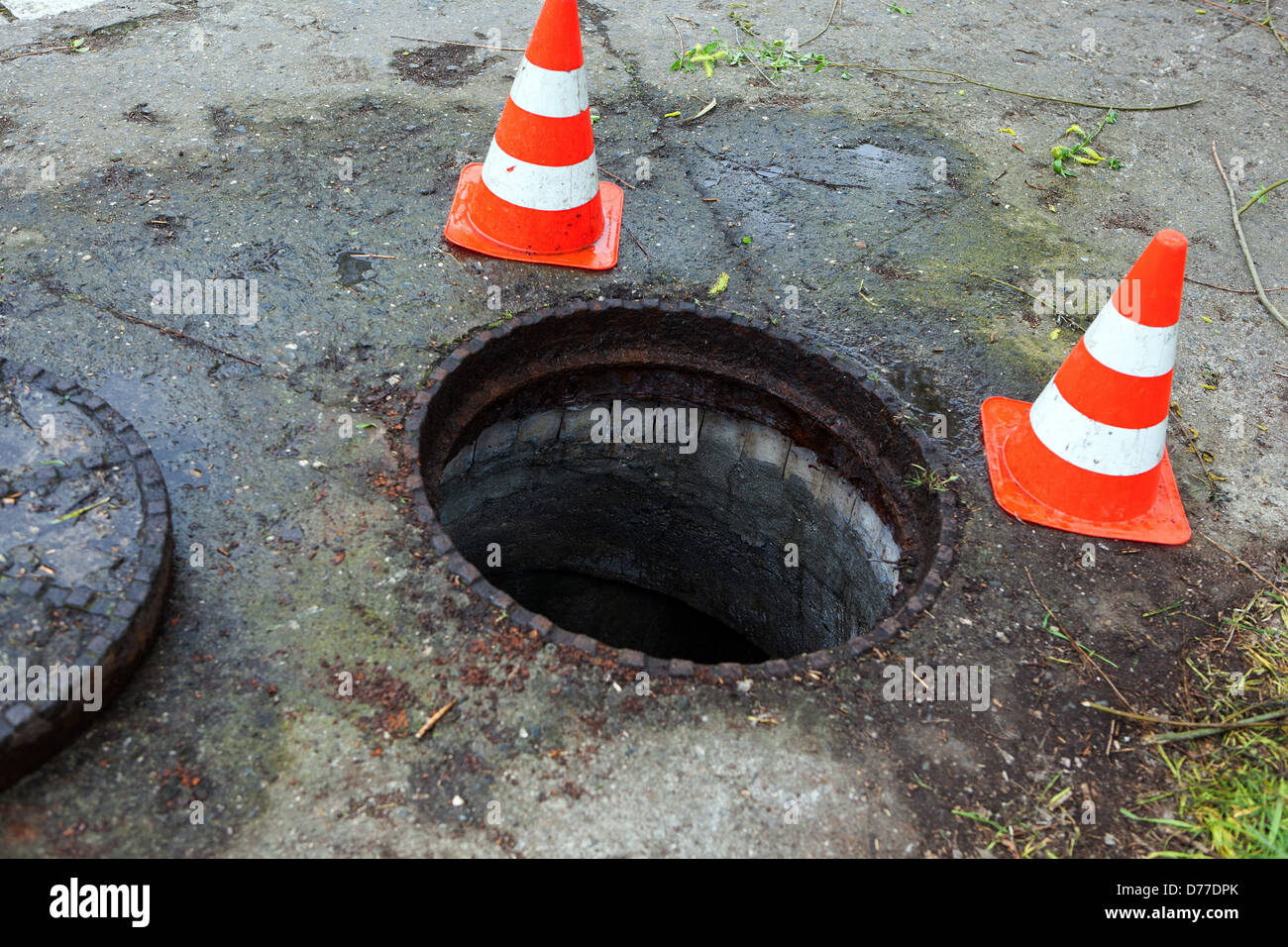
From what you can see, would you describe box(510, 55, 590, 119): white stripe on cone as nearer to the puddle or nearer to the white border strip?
the white border strip

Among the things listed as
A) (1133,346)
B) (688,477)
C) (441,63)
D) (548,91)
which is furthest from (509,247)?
(1133,346)

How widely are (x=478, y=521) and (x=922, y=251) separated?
229cm

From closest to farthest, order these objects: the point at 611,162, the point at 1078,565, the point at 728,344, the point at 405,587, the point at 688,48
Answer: the point at 405,587 → the point at 1078,565 → the point at 728,344 → the point at 611,162 → the point at 688,48

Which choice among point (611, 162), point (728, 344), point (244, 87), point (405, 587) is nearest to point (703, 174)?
point (611, 162)

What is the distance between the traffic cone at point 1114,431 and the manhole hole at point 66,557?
8.30 feet

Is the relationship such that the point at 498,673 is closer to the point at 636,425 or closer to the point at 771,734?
the point at 771,734

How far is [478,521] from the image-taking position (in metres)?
3.92

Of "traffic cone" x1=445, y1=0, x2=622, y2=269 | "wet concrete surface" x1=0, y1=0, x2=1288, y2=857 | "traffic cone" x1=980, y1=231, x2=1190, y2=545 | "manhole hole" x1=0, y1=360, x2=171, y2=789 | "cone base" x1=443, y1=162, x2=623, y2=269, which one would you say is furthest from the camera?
"cone base" x1=443, y1=162, x2=623, y2=269

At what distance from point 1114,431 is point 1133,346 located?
269mm

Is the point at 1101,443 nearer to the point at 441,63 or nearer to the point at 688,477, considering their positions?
the point at 688,477

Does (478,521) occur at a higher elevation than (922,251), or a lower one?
lower

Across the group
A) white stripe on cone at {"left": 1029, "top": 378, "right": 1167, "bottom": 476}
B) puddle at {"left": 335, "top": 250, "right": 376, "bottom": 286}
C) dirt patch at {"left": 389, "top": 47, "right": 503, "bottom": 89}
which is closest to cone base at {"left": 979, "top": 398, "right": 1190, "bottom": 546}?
white stripe on cone at {"left": 1029, "top": 378, "right": 1167, "bottom": 476}

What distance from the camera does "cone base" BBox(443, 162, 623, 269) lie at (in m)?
3.42

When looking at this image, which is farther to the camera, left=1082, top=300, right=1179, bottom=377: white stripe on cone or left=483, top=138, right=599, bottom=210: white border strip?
left=483, top=138, right=599, bottom=210: white border strip
